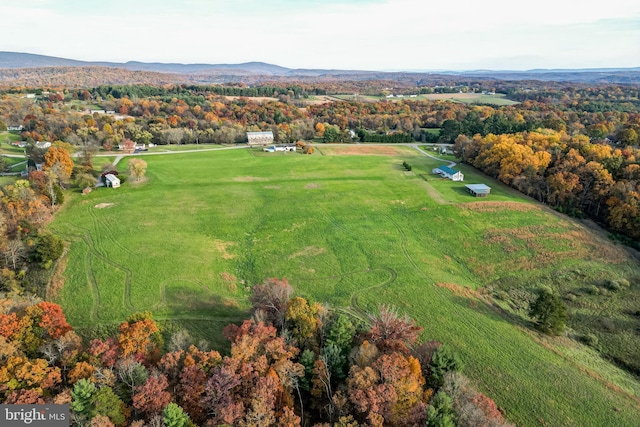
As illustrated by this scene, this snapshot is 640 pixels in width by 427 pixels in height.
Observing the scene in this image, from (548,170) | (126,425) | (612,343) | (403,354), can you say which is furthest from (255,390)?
(548,170)

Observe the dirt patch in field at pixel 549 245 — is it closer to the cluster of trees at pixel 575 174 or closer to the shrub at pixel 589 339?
the cluster of trees at pixel 575 174

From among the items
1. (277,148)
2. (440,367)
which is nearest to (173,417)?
(440,367)

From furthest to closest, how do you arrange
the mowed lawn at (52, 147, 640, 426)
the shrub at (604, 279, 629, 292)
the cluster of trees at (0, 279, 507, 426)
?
1. the shrub at (604, 279, 629, 292)
2. the mowed lawn at (52, 147, 640, 426)
3. the cluster of trees at (0, 279, 507, 426)

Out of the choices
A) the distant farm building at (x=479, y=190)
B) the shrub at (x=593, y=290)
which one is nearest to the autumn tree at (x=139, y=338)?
the shrub at (x=593, y=290)

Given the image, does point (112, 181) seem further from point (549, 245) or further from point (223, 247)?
point (549, 245)

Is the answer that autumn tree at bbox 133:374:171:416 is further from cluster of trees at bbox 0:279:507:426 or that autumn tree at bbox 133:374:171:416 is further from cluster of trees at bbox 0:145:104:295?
cluster of trees at bbox 0:145:104:295

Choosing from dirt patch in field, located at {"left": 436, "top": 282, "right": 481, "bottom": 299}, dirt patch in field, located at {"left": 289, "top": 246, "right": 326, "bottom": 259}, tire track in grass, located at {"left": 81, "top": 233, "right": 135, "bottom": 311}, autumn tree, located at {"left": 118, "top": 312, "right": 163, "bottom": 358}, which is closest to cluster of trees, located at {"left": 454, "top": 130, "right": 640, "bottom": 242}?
dirt patch in field, located at {"left": 436, "top": 282, "right": 481, "bottom": 299}
